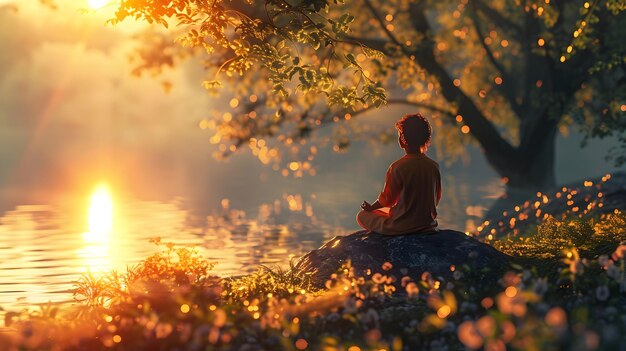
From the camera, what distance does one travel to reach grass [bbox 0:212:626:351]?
7.95 m

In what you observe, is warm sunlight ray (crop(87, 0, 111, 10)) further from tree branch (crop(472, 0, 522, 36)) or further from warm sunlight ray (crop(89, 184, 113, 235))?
tree branch (crop(472, 0, 522, 36))

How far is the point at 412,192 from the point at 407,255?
3.01 feet

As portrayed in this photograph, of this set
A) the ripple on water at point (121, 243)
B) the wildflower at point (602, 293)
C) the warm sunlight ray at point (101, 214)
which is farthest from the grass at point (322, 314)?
the warm sunlight ray at point (101, 214)

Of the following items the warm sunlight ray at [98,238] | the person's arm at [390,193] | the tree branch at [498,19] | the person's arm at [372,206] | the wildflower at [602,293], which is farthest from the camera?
the tree branch at [498,19]

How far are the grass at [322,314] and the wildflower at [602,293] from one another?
0.05 feet

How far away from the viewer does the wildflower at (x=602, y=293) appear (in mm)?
8570

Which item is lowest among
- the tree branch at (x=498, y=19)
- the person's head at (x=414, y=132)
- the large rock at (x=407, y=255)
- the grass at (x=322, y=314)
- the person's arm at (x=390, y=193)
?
the grass at (x=322, y=314)

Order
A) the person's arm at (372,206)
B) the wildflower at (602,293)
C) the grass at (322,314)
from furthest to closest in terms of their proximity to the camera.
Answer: the person's arm at (372,206) → the wildflower at (602,293) → the grass at (322,314)

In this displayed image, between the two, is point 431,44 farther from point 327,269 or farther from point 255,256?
point 327,269

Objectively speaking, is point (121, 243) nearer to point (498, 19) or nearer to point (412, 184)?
point (412, 184)

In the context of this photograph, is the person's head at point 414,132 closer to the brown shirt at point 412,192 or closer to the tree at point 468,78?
the brown shirt at point 412,192

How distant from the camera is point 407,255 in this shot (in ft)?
41.1

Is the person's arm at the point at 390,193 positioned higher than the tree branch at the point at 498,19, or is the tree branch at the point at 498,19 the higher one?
the tree branch at the point at 498,19

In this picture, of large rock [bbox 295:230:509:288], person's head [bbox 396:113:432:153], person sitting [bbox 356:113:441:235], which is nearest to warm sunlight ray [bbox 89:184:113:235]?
large rock [bbox 295:230:509:288]
